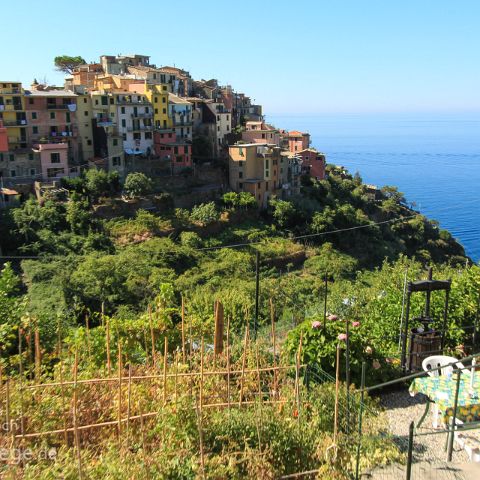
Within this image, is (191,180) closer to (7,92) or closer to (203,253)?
(203,253)

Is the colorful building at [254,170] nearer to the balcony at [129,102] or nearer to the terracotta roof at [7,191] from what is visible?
the balcony at [129,102]

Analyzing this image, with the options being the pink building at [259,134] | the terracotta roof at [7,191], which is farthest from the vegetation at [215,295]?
the pink building at [259,134]

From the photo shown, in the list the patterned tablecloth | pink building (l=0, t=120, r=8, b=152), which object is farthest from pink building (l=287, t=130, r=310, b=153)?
the patterned tablecloth

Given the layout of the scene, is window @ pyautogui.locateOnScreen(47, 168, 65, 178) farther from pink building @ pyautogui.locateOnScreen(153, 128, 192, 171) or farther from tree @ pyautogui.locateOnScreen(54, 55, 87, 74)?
tree @ pyautogui.locateOnScreen(54, 55, 87, 74)

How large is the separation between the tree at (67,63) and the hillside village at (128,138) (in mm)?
8541

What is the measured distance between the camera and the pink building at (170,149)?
33.4 metres

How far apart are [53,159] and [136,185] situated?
476 centimetres

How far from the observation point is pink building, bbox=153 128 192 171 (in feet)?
110

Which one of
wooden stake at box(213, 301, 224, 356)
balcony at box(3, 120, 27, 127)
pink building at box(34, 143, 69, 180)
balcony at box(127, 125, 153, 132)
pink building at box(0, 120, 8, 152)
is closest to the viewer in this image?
wooden stake at box(213, 301, 224, 356)

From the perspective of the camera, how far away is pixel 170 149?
33625 mm

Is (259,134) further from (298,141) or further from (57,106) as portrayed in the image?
Result: (57,106)

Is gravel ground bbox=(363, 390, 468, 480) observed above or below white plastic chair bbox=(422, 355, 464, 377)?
below

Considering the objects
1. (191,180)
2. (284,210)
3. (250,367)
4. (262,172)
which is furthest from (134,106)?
(250,367)

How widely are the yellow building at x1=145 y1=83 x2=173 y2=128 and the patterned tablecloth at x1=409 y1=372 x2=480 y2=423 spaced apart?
103ft
